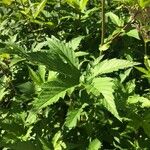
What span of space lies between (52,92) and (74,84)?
0.51 ft

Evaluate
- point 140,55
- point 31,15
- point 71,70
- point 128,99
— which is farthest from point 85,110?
point 31,15

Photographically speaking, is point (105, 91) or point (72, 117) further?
point (72, 117)

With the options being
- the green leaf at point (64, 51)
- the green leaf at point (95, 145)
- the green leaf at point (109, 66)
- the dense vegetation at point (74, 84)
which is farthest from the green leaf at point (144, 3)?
the green leaf at point (95, 145)

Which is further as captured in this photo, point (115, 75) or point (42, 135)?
point (115, 75)

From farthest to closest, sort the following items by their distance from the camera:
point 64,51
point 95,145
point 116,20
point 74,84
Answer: point 116,20 → point 95,145 → point 64,51 → point 74,84

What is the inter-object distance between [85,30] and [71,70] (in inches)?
41.4

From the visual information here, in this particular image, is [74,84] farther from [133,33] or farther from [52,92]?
[133,33]

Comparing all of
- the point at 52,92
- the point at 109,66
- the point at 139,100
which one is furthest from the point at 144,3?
the point at 52,92

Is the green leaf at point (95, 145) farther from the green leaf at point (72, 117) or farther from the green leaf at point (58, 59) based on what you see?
the green leaf at point (58, 59)

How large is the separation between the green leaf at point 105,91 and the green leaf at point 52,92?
0.13m

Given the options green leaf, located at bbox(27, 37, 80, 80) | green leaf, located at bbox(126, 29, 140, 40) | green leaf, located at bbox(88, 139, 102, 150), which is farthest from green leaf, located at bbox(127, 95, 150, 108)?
green leaf, located at bbox(126, 29, 140, 40)

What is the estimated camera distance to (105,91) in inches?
75.1

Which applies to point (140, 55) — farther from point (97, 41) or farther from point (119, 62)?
point (119, 62)

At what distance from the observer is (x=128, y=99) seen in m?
2.40
